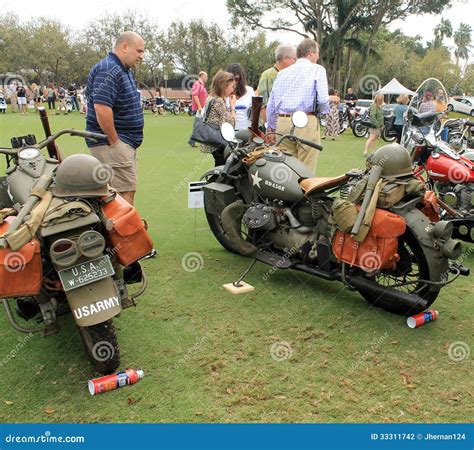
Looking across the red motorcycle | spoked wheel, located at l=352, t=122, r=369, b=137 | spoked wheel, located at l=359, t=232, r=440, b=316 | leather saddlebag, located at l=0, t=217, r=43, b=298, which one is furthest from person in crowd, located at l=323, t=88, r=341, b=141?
leather saddlebag, located at l=0, t=217, r=43, b=298

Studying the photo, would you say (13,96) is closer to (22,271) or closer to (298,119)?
(298,119)

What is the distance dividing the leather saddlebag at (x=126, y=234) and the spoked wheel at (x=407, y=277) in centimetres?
164

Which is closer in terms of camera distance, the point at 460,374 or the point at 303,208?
the point at 460,374

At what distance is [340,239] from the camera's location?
3418mm

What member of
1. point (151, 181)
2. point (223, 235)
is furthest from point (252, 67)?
point (223, 235)

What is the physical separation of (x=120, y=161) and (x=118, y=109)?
17.4 inches

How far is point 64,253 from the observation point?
98.0 inches

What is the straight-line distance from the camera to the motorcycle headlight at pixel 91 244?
253cm

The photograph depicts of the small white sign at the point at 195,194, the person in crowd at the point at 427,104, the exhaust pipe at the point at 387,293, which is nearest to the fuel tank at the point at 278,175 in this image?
the exhaust pipe at the point at 387,293

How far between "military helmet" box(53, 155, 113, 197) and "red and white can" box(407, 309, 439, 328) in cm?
219

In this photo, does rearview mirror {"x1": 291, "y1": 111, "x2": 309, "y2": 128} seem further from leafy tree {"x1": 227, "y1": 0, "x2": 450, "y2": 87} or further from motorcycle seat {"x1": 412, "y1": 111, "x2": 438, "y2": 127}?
leafy tree {"x1": 227, "y1": 0, "x2": 450, "y2": 87}

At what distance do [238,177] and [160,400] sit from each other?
2293 millimetres

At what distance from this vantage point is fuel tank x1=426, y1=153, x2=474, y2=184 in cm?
470

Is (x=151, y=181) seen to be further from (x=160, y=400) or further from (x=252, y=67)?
(x=252, y=67)
